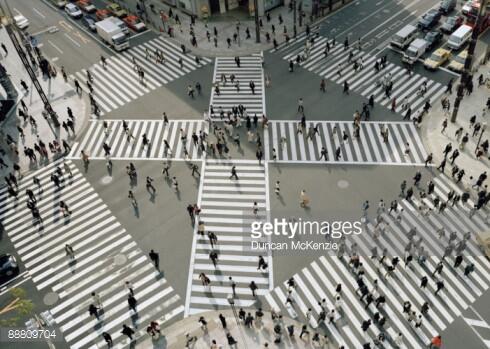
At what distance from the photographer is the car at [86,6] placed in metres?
64.6

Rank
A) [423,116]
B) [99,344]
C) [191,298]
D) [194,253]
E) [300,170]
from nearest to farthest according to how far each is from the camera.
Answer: [99,344] < [191,298] < [194,253] < [300,170] < [423,116]

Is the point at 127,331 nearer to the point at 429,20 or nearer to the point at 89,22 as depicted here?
the point at 89,22

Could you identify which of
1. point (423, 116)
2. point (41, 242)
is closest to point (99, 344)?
point (41, 242)

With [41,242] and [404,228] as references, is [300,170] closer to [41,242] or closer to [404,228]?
[404,228]

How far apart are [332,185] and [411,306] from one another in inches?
482

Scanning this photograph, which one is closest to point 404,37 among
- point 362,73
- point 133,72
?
point 362,73

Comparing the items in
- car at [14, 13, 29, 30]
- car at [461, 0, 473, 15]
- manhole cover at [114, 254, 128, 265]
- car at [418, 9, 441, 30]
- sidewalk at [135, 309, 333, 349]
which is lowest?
sidewalk at [135, 309, 333, 349]

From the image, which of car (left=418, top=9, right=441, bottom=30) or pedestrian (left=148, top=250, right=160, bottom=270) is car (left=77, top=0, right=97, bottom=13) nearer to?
car (left=418, top=9, right=441, bottom=30)

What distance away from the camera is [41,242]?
36125 millimetres

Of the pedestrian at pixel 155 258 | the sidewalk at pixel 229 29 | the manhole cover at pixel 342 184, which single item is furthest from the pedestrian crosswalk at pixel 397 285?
the sidewalk at pixel 229 29

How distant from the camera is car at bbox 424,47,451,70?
49.5m

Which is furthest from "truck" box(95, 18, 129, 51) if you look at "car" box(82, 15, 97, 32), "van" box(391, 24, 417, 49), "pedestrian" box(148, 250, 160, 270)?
"pedestrian" box(148, 250, 160, 270)

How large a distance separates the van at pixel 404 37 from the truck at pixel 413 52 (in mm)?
1662

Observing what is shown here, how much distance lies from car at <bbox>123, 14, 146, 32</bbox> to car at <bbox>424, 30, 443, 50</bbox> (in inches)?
1448
